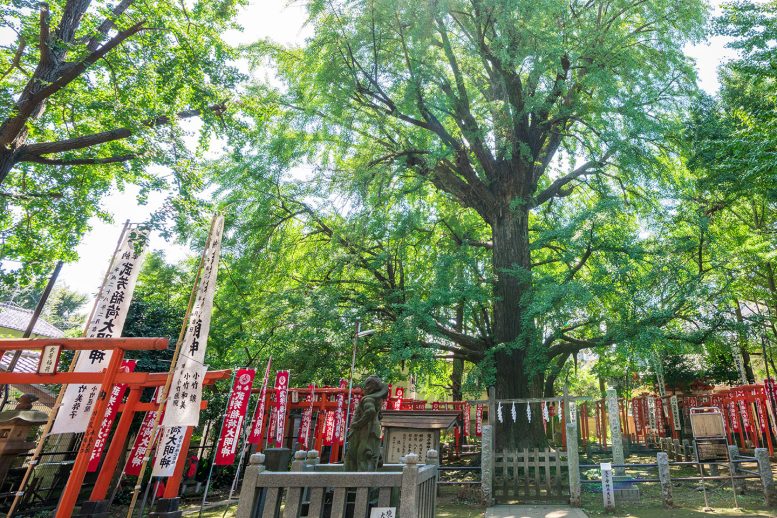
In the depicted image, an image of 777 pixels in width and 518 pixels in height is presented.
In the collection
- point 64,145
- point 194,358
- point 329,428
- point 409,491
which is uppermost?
point 64,145

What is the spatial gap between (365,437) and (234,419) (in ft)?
14.0

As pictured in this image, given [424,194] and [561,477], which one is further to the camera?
[424,194]

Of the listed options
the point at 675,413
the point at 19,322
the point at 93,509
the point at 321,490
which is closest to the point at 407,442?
the point at 321,490

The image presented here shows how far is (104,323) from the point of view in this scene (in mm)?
7016

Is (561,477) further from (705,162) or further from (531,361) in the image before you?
(705,162)

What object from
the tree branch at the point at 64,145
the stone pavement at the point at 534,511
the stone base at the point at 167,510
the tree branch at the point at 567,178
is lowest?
the stone base at the point at 167,510

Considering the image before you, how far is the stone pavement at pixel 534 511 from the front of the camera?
Result: 7.70m

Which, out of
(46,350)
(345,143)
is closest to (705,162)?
(345,143)

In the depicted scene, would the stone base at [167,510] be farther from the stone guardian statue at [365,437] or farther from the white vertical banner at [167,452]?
the stone guardian statue at [365,437]

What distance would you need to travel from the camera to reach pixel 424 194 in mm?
14273

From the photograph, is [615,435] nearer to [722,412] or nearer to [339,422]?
A: [722,412]

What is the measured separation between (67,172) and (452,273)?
10.6 meters

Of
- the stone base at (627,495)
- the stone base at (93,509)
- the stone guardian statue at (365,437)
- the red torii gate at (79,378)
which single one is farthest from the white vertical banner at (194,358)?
the stone base at (627,495)

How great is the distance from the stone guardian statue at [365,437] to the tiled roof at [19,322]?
94.9ft
